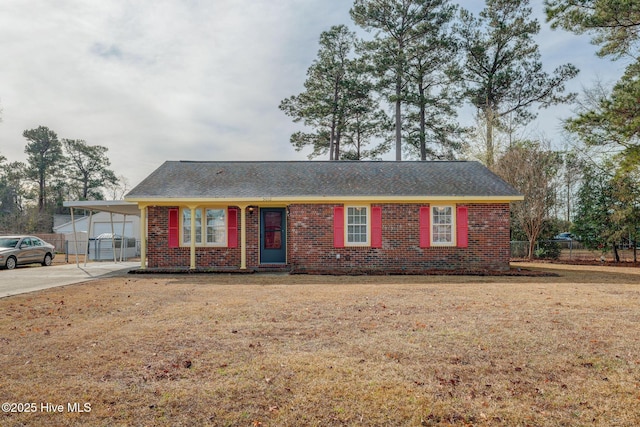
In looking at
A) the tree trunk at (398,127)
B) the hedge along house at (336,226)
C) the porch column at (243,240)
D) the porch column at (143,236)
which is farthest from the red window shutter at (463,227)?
the tree trunk at (398,127)

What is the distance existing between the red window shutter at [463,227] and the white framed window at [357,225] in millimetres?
3090

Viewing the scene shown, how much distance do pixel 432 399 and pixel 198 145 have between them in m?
22.2

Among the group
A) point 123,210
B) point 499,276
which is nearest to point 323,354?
point 499,276

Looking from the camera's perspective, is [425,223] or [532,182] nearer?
[425,223]

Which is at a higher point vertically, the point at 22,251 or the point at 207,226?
the point at 207,226

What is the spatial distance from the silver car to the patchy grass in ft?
31.4

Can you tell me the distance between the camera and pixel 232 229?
47.3ft

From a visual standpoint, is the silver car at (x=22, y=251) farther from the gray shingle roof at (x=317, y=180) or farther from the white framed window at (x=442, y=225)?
the white framed window at (x=442, y=225)

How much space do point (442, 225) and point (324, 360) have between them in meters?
10.6

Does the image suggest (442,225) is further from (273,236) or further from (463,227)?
(273,236)

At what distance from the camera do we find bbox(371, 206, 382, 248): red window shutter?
13898 mm

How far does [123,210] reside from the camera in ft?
55.5

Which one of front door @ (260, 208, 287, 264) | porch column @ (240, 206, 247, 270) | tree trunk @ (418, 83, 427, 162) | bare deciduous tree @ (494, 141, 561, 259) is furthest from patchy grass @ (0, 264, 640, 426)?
tree trunk @ (418, 83, 427, 162)

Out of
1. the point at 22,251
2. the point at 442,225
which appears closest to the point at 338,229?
the point at 442,225
